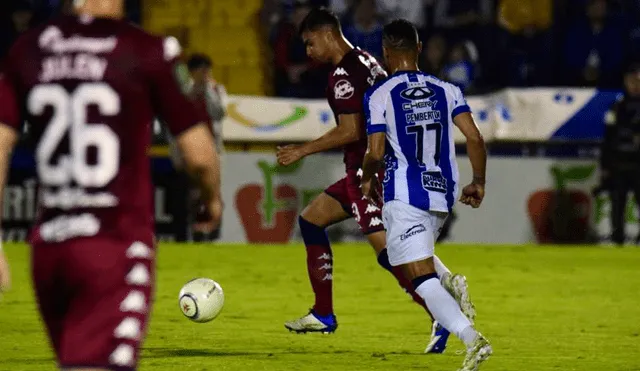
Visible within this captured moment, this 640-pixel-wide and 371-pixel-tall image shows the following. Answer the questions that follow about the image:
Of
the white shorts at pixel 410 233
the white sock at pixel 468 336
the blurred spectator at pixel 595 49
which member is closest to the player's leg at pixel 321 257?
the white shorts at pixel 410 233

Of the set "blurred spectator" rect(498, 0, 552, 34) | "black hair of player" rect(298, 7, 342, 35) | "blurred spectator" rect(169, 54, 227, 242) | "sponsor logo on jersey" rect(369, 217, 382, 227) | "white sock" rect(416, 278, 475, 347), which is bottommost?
"blurred spectator" rect(169, 54, 227, 242)

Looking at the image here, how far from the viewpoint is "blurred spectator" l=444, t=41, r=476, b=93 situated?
18.4 metres

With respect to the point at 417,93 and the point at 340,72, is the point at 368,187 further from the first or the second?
the point at 340,72

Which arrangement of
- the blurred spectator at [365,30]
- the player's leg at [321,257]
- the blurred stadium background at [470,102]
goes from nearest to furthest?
1. the player's leg at [321,257]
2. the blurred spectator at [365,30]
3. the blurred stadium background at [470,102]

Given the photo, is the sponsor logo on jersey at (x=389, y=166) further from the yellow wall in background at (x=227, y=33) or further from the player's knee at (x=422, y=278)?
the yellow wall in background at (x=227, y=33)

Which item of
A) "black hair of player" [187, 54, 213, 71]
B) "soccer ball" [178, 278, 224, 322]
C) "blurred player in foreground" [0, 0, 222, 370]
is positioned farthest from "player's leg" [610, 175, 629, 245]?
"blurred player in foreground" [0, 0, 222, 370]

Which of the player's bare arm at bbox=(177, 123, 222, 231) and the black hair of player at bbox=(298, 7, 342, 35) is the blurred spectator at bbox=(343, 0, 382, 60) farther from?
the player's bare arm at bbox=(177, 123, 222, 231)

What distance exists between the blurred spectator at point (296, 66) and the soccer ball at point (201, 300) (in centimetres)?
978

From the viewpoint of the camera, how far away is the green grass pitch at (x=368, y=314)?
864cm

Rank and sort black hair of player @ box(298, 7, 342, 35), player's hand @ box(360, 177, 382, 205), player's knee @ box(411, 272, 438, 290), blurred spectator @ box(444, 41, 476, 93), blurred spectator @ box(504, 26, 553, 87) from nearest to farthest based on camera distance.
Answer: player's knee @ box(411, 272, 438, 290), player's hand @ box(360, 177, 382, 205), black hair of player @ box(298, 7, 342, 35), blurred spectator @ box(444, 41, 476, 93), blurred spectator @ box(504, 26, 553, 87)

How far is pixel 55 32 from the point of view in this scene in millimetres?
A: 4547

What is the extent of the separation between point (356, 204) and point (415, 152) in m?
1.41

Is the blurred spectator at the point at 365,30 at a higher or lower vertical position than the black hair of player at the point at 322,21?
lower

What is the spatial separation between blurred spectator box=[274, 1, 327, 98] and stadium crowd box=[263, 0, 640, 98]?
0.04 feet
